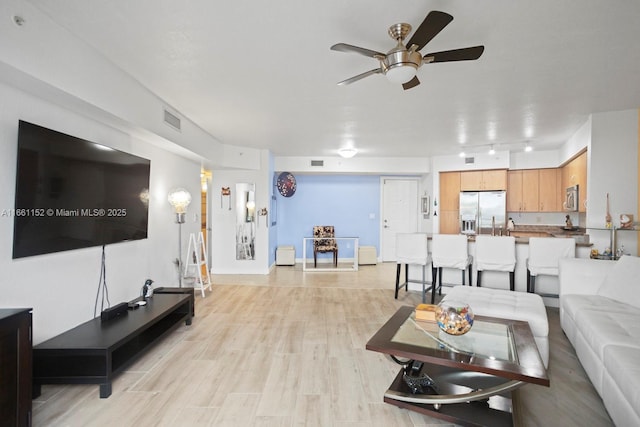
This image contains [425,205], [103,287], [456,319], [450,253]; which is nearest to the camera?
[456,319]

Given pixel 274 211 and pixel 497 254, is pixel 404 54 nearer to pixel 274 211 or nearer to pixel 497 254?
pixel 497 254

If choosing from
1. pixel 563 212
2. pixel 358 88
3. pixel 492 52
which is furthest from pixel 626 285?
pixel 563 212

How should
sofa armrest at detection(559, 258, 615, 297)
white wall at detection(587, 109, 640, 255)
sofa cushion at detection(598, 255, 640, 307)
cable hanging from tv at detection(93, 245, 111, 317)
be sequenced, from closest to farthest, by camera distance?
sofa cushion at detection(598, 255, 640, 307), cable hanging from tv at detection(93, 245, 111, 317), sofa armrest at detection(559, 258, 615, 297), white wall at detection(587, 109, 640, 255)

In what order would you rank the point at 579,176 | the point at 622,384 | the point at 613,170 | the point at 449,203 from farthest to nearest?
1. the point at 449,203
2. the point at 579,176
3. the point at 613,170
4. the point at 622,384

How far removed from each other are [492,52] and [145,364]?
3739 millimetres

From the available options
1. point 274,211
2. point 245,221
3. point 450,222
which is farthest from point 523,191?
point 245,221

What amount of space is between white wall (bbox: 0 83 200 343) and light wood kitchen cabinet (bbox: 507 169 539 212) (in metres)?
6.38

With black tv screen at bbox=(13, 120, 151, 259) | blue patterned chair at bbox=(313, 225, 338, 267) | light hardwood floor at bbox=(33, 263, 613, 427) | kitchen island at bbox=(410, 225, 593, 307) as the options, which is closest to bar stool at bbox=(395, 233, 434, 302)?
kitchen island at bbox=(410, 225, 593, 307)

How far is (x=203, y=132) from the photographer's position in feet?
16.1

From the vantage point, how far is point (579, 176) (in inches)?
198

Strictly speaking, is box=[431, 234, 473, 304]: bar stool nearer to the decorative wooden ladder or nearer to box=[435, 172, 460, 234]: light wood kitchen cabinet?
box=[435, 172, 460, 234]: light wood kitchen cabinet

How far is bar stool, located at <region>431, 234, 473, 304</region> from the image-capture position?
168 inches

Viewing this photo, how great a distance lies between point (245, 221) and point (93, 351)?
13.9 feet

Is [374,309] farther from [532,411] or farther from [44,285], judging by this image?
[44,285]
